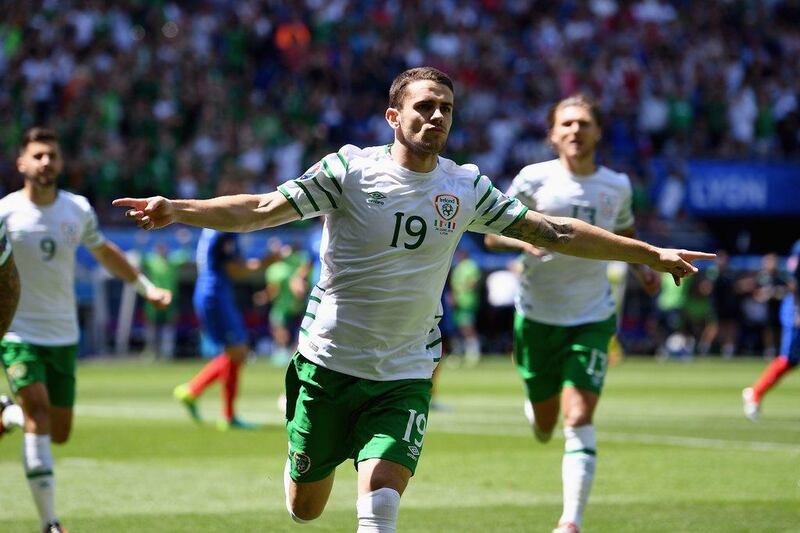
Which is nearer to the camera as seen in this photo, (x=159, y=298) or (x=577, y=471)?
(x=577, y=471)

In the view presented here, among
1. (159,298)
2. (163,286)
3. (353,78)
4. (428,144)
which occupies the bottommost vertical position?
(163,286)

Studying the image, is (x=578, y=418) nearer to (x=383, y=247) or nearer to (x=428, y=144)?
(x=383, y=247)

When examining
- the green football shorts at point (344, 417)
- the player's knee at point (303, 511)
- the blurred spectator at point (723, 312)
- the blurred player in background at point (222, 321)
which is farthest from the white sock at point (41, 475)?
the blurred spectator at point (723, 312)

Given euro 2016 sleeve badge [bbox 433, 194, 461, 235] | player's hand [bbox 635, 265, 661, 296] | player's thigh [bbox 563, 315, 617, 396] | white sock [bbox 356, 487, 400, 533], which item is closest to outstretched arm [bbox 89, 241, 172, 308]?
player's thigh [bbox 563, 315, 617, 396]

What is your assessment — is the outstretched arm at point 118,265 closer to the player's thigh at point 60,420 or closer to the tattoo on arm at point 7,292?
the player's thigh at point 60,420

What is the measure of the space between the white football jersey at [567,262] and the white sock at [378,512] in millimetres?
3557

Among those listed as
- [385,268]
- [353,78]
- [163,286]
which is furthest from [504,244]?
[353,78]

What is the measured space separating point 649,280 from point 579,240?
3289mm

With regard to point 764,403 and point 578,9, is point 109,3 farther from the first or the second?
point 764,403

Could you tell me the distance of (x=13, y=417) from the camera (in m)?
9.85

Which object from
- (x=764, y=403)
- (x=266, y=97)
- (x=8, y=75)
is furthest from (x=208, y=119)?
(x=764, y=403)

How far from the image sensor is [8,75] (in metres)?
32.7

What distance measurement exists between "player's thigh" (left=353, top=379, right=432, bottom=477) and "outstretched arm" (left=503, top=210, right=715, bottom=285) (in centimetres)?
88

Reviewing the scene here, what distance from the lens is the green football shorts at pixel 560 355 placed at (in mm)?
9648
